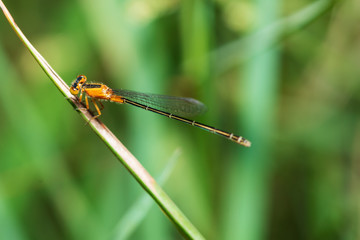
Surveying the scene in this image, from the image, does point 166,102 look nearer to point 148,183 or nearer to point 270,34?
point 270,34

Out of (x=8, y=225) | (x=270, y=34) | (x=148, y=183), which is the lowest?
(x=8, y=225)

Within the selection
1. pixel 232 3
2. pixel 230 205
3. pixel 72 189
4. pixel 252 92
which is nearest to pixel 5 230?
pixel 72 189

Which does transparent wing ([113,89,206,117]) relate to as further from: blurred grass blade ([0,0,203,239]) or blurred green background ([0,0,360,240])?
blurred grass blade ([0,0,203,239])

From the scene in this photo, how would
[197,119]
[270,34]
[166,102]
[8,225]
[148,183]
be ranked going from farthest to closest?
[197,119], [166,102], [270,34], [8,225], [148,183]

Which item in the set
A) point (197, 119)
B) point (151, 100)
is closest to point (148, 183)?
point (151, 100)

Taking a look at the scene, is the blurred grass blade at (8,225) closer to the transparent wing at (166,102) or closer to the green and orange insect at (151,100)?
the green and orange insect at (151,100)
